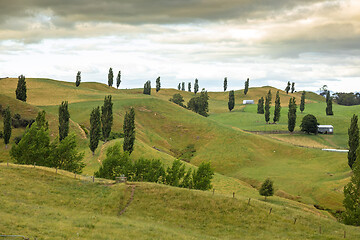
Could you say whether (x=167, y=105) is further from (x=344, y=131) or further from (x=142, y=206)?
(x=142, y=206)

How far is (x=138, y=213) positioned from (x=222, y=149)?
293 feet

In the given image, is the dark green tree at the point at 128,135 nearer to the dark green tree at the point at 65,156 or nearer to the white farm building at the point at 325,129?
the dark green tree at the point at 65,156

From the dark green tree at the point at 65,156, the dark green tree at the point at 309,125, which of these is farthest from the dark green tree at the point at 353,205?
the dark green tree at the point at 309,125

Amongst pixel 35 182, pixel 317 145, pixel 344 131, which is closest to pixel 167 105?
pixel 317 145

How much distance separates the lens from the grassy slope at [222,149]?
99188 mm

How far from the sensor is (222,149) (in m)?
137

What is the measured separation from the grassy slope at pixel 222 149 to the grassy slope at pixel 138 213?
37062 millimetres

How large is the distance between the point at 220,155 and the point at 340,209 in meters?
54.8

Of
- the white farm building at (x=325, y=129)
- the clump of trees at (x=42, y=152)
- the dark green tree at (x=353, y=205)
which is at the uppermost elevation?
the white farm building at (x=325, y=129)

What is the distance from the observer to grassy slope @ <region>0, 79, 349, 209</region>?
99188 millimetres

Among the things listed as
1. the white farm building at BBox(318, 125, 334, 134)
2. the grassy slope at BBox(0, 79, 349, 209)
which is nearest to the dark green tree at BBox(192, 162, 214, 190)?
the grassy slope at BBox(0, 79, 349, 209)

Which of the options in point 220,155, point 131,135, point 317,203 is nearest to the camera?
point 317,203

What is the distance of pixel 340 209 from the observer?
83188 millimetres

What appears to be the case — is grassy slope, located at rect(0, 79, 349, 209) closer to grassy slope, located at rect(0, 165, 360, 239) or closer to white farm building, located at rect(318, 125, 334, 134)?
grassy slope, located at rect(0, 165, 360, 239)
